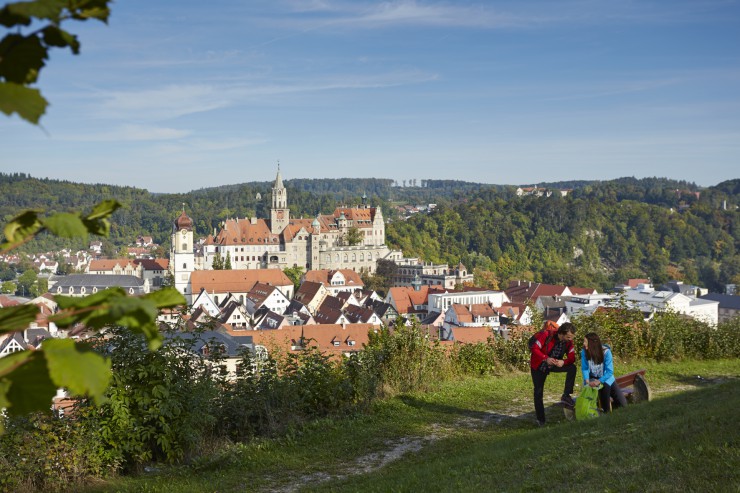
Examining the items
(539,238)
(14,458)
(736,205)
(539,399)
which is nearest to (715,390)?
(539,399)

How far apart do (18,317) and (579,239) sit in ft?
366

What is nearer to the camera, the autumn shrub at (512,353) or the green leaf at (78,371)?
the green leaf at (78,371)

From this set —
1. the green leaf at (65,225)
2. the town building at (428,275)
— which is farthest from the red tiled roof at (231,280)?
the green leaf at (65,225)

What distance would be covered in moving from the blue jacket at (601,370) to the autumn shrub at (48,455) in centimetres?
435

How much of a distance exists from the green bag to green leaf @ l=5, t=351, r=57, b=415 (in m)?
6.12

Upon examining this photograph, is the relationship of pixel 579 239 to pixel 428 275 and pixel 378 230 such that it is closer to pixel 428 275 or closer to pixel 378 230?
pixel 378 230

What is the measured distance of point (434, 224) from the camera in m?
111

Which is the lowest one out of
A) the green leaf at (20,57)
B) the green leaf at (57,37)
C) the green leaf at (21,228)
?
the green leaf at (21,228)

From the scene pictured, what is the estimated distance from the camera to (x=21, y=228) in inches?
48.4

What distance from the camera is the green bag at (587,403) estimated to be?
6496 mm

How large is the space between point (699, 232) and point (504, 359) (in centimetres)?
11415

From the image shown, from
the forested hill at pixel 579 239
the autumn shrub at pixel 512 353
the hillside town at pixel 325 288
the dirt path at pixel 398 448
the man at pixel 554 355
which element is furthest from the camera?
the forested hill at pixel 579 239

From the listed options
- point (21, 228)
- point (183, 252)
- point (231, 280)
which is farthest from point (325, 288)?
point (21, 228)

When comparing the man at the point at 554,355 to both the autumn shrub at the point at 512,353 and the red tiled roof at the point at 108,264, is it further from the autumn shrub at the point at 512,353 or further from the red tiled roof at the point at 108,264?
the red tiled roof at the point at 108,264
